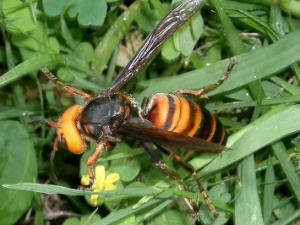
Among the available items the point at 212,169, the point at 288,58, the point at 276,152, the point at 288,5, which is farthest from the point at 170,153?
the point at 288,5

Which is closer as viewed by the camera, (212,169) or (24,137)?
(212,169)

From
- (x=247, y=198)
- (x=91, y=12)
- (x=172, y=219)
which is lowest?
(x=172, y=219)

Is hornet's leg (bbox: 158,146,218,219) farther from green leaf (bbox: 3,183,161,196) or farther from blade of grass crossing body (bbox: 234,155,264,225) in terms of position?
green leaf (bbox: 3,183,161,196)

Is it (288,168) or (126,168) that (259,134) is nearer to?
(288,168)

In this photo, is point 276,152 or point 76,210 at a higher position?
point 276,152

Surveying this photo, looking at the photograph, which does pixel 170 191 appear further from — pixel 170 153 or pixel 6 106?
pixel 6 106

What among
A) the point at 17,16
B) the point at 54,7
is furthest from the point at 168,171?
the point at 17,16

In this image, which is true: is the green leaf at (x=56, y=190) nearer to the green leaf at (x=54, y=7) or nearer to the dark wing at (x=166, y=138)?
the dark wing at (x=166, y=138)
